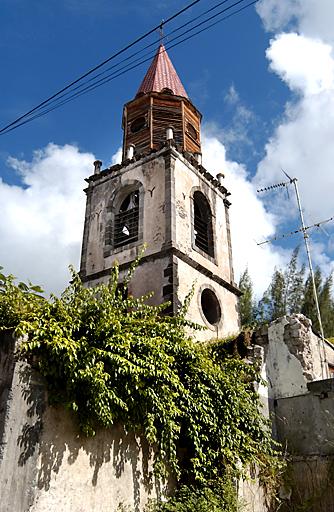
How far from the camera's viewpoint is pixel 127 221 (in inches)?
642

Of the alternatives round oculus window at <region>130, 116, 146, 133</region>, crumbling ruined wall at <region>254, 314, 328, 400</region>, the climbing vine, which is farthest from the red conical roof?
the climbing vine

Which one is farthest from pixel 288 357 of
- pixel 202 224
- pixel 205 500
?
pixel 202 224

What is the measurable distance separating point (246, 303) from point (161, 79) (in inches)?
→ 441

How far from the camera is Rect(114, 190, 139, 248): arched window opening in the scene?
52.1 feet

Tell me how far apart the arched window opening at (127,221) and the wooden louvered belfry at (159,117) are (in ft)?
6.13

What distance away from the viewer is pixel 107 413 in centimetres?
593

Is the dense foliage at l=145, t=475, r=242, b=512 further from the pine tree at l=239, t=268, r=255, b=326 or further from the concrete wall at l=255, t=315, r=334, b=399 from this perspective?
the pine tree at l=239, t=268, r=255, b=326

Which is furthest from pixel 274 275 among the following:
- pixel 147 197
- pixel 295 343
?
pixel 295 343

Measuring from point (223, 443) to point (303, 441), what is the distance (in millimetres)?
2147

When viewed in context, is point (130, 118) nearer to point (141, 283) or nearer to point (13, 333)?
point (141, 283)

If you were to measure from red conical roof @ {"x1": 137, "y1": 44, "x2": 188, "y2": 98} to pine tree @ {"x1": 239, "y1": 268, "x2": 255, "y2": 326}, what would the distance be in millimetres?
9777

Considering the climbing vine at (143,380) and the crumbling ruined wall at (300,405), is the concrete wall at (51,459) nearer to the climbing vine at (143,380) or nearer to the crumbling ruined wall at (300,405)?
the climbing vine at (143,380)

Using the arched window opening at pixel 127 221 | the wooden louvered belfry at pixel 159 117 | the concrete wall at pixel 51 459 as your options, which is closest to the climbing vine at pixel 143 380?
the concrete wall at pixel 51 459

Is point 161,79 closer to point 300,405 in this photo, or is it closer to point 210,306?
point 210,306
